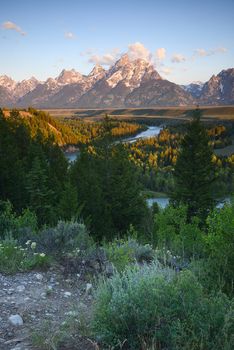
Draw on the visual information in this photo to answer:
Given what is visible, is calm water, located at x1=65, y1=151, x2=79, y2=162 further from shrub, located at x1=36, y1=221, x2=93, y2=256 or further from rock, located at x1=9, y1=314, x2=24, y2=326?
rock, located at x1=9, y1=314, x2=24, y2=326

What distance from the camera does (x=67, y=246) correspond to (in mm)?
8508

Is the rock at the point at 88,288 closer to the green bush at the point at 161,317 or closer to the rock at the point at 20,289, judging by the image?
the rock at the point at 20,289

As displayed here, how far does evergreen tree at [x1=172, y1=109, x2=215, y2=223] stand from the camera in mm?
31547

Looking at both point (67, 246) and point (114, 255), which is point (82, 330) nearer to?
point (114, 255)

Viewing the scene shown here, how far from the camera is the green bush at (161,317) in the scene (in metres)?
4.24

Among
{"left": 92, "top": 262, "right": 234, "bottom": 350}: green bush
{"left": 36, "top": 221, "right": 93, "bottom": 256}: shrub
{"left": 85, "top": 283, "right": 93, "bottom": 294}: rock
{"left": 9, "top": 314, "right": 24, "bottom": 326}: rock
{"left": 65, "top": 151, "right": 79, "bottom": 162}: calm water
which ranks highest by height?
{"left": 92, "top": 262, "right": 234, "bottom": 350}: green bush

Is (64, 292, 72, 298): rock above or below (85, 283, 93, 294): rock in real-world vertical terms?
below

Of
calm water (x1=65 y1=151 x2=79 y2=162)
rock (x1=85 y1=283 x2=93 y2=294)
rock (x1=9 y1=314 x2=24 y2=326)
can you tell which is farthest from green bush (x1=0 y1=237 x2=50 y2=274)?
calm water (x1=65 y1=151 x2=79 y2=162)

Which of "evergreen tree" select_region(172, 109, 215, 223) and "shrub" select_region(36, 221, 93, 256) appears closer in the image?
"shrub" select_region(36, 221, 93, 256)

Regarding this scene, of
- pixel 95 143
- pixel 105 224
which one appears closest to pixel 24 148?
pixel 95 143

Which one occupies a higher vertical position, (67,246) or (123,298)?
(123,298)

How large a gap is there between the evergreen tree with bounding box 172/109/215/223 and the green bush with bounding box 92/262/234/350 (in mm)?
26816

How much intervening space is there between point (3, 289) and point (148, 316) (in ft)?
9.38

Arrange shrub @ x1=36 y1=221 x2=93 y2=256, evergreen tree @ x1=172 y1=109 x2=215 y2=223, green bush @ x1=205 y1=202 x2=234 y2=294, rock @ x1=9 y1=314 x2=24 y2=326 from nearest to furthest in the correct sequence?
rock @ x1=9 y1=314 x2=24 y2=326
green bush @ x1=205 y1=202 x2=234 y2=294
shrub @ x1=36 y1=221 x2=93 y2=256
evergreen tree @ x1=172 y1=109 x2=215 y2=223
